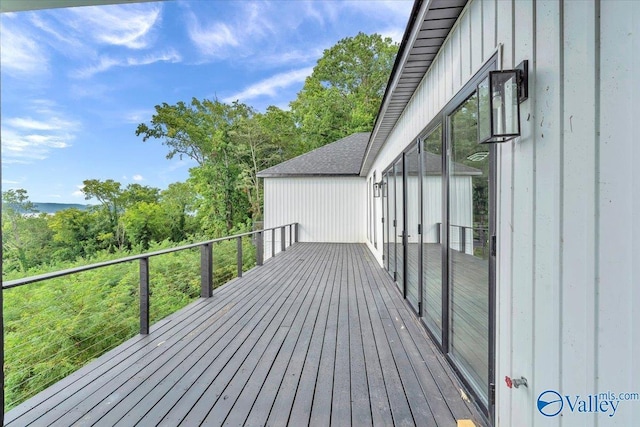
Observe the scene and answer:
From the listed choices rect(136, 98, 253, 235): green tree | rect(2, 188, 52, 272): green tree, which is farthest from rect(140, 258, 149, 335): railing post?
rect(2, 188, 52, 272): green tree

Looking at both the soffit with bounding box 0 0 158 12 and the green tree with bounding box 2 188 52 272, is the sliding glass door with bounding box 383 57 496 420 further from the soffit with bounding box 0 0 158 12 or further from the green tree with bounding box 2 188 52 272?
the green tree with bounding box 2 188 52 272

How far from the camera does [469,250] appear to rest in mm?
2076

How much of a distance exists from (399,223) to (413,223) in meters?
0.97

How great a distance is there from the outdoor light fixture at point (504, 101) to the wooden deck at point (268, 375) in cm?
164

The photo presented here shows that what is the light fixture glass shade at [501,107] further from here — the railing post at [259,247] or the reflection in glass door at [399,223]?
the railing post at [259,247]

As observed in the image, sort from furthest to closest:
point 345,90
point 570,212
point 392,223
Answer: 1. point 345,90
2. point 392,223
3. point 570,212

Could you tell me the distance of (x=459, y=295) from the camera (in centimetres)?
226

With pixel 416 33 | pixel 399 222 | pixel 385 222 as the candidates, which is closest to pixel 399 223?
pixel 399 222

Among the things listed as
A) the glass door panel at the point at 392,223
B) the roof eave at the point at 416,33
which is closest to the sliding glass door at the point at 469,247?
the roof eave at the point at 416,33

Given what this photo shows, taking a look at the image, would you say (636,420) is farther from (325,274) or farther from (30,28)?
(30,28)

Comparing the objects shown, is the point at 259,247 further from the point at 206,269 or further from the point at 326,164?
the point at 326,164

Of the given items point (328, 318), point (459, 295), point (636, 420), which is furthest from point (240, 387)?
point (636, 420)

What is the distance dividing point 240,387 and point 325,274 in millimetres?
3785

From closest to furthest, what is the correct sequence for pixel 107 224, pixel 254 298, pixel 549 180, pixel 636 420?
pixel 636 420
pixel 549 180
pixel 254 298
pixel 107 224
